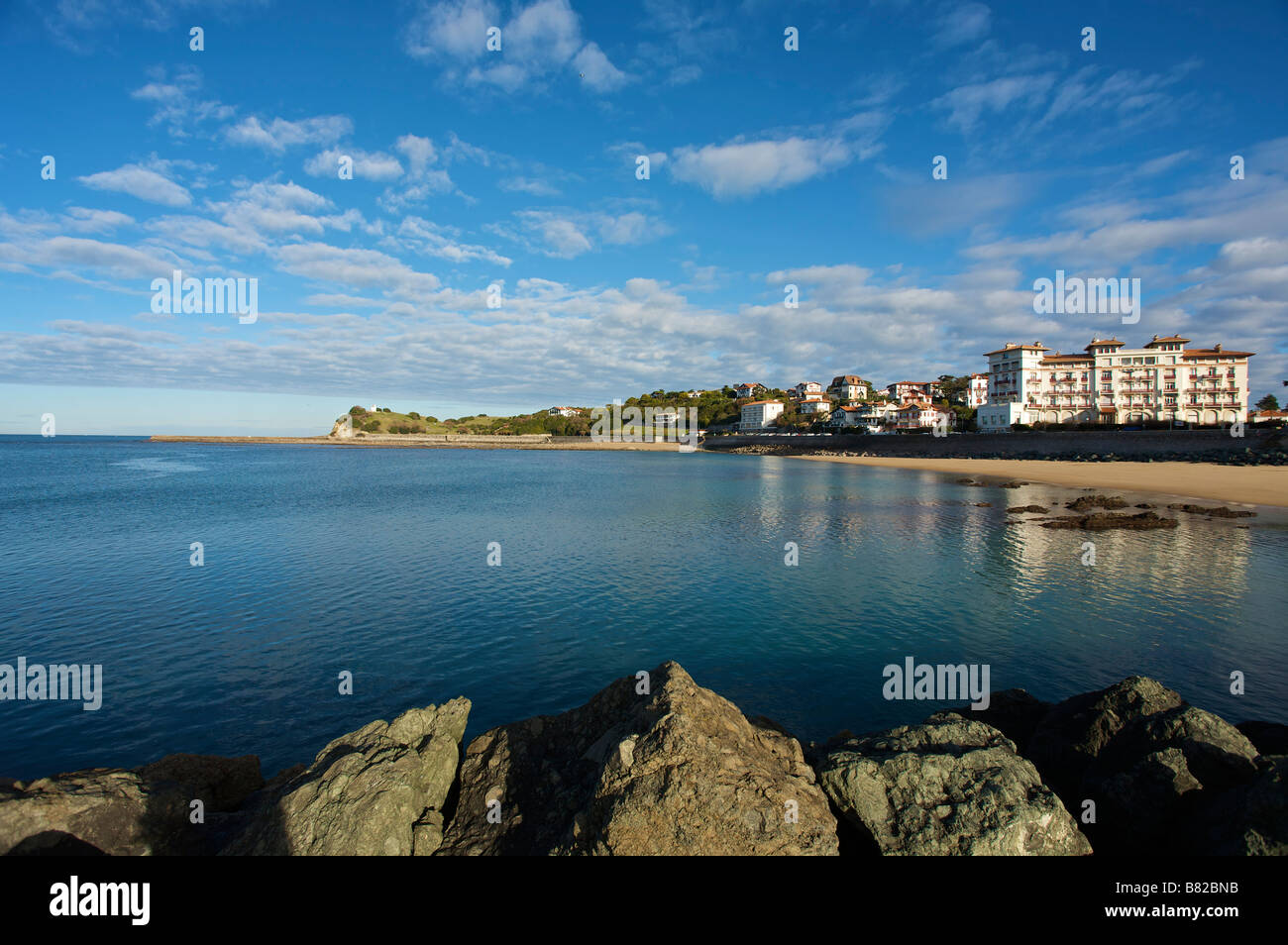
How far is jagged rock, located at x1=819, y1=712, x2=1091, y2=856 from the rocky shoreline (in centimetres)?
2

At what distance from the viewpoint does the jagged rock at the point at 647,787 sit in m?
5.52

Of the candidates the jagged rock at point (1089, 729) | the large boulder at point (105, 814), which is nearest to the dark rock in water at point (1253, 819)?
the jagged rock at point (1089, 729)

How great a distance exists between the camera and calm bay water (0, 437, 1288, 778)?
12.2 meters

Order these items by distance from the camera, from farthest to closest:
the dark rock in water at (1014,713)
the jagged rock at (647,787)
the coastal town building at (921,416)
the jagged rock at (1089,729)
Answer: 1. the coastal town building at (921,416)
2. the dark rock in water at (1014,713)
3. the jagged rock at (1089,729)
4. the jagged rock at (647,787)

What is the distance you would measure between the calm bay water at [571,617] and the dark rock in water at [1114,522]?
69.6 inches

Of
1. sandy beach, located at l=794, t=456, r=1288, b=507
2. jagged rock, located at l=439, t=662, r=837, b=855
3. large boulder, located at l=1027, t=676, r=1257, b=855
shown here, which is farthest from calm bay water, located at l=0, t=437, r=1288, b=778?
sandy beach, located at l=794, t=456, r=1288, b=507

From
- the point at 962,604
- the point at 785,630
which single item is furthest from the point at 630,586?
the point at 962,604

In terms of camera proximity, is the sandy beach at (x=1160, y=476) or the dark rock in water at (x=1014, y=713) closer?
the dark rock in water at (x=1014, y=713)

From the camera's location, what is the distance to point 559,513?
42.7 m

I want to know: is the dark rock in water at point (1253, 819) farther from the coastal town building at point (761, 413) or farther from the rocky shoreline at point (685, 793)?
the coastal town building at point (761, 413)

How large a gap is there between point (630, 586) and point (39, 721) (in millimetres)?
15810

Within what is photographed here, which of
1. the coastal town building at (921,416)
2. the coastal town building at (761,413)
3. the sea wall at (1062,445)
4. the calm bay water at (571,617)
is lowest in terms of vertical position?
the calm bay water at (571,617)

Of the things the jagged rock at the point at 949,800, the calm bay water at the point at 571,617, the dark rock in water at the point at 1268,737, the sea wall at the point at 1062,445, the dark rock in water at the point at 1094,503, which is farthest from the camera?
the sea wall at the point at 1062,445

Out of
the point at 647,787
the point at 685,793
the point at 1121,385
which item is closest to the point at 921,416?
the point at 1121,385
